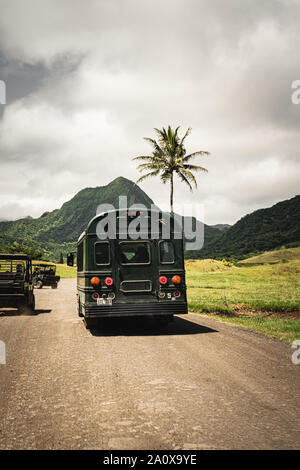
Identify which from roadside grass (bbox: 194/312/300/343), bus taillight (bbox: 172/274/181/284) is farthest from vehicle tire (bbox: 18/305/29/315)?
roadside grass (bbox: 194/312/300/343)

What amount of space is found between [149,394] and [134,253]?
5269 mm

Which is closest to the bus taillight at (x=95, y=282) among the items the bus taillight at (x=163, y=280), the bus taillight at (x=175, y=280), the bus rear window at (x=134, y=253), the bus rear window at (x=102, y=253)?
the bus rear window at (x=102, y=253)

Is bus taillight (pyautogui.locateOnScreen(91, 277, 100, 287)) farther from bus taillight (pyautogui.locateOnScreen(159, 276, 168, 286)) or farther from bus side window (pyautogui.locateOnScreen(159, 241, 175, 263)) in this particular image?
bus side window (pyautogui.locateOnScreen(159, 241, 175, 263))

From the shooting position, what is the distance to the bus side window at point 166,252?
9609mm

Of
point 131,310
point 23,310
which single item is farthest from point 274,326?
point 23,310

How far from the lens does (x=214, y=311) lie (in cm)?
1404

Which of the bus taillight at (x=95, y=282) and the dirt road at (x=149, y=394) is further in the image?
the bus taillight at (x=95, y=282)

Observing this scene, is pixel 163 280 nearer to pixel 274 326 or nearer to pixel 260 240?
pixel 274 326

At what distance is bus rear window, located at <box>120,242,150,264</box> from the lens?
9469 mm

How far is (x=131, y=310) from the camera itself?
9.09m

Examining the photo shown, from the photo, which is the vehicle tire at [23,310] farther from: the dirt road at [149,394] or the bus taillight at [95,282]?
the bus taillight at [95,282]

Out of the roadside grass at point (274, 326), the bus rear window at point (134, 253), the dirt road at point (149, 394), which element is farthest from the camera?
the bus rear window at point (134, 253)
